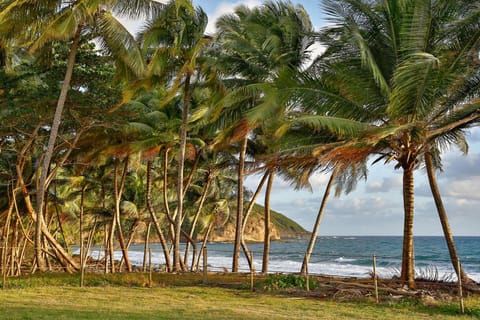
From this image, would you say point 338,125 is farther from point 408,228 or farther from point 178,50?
point 178,50

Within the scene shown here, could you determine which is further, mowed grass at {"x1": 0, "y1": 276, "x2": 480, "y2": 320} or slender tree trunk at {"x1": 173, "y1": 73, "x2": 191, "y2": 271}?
slender tree trunk at {"x1": 173, "y1": 73, "x2": 191, "y2": 271}

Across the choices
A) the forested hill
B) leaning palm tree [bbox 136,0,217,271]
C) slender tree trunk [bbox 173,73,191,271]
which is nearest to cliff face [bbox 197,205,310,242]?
the forested hill

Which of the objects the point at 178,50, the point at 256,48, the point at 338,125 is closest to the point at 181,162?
the point at 178,50

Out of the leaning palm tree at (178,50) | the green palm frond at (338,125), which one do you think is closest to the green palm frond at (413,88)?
the green palm frond at (338,125)

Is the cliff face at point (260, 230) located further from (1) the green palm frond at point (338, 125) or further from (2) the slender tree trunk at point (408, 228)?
(1) the green palm frond at point (338, 125)

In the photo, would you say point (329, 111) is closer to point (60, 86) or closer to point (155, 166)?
point (60, 86)

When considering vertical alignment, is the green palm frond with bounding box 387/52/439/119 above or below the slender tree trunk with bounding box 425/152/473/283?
above

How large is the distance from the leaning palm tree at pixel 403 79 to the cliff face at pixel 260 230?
2444 inches

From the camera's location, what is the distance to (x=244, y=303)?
35.5 ft

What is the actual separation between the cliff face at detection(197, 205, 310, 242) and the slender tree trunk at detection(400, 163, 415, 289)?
203 ft

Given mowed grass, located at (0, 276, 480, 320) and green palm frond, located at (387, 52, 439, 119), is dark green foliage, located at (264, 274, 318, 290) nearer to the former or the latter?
mowed grass, located at (0, 276, 480, 320)

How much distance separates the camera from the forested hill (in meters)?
93.9

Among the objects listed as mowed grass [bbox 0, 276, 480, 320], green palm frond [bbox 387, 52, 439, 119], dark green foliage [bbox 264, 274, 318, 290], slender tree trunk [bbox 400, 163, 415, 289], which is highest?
green palm frond [bbox 387, 52, 439, 119]

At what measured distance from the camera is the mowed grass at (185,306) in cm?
892
